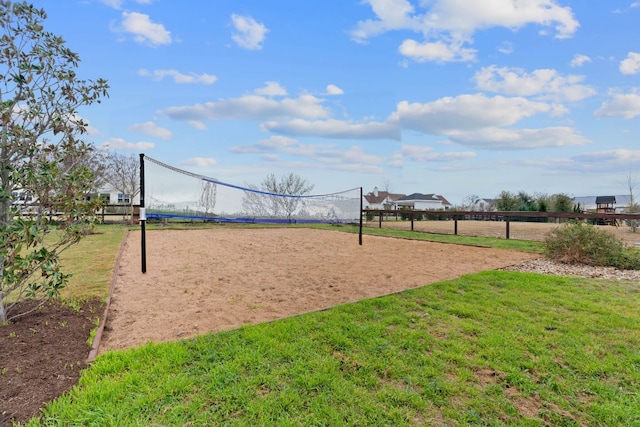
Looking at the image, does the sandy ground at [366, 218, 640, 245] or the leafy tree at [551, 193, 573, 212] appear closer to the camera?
the sandy ground at [366, 218, 640, 245]

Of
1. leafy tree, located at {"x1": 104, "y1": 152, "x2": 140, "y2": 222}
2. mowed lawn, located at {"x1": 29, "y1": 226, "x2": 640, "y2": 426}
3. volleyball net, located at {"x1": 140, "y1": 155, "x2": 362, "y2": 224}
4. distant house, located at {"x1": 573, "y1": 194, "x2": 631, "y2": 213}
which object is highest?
leafy tree, located at {"x1": 104, "y1": 152, "x2": 140, "y2": 222}

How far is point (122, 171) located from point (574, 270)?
73.1ft

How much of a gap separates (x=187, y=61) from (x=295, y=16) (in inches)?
122

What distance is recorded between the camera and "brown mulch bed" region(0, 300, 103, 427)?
1.72 metres

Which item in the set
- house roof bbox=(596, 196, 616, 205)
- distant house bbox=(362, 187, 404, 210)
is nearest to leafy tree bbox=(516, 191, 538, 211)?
house roof bbox=(596, 196, 616, 205)

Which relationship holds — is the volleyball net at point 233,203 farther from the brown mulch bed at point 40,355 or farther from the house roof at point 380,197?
the house roof at point 380,197

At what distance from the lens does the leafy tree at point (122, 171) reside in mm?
19438

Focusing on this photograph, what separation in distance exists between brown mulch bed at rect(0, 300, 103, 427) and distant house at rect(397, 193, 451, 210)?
5506cm

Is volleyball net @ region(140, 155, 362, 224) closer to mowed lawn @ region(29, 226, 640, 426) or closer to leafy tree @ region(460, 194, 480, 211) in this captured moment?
mowed lawn @ region(29, 226, 640, 426)

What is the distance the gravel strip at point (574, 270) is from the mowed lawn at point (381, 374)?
2.31 m

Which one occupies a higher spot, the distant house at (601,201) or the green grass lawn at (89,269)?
the distant house at (601,201)

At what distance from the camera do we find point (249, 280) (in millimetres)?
4668

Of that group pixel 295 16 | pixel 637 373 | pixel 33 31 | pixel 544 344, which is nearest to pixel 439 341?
pixel 544 344

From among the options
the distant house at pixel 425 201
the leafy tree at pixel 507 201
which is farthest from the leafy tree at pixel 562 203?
the distant house at pixel 425 201
